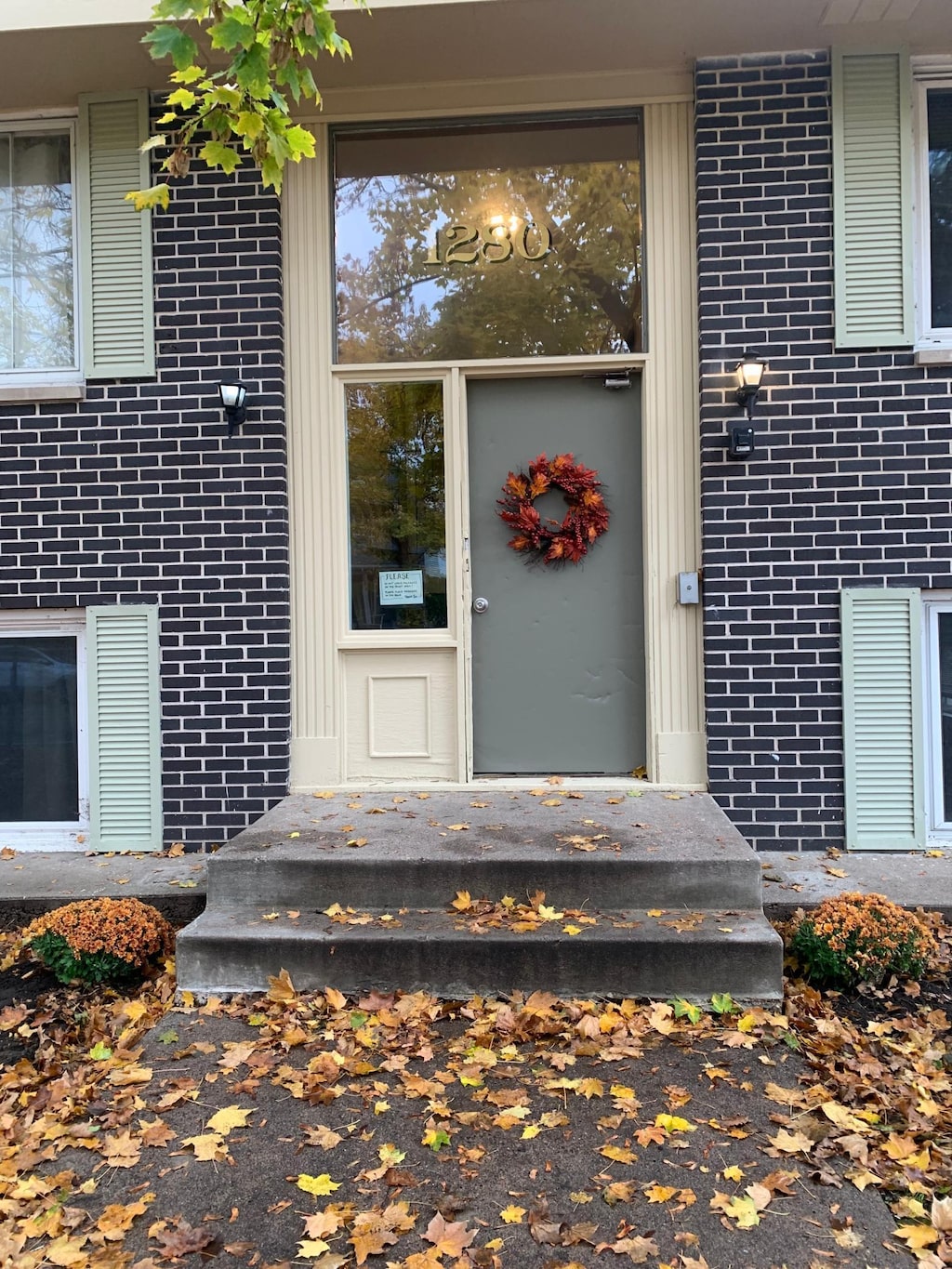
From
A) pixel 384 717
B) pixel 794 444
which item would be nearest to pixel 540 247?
pixel 794 444

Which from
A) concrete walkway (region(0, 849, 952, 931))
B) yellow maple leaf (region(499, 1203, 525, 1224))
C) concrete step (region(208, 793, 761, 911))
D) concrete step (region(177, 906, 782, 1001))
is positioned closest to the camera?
yellow maple leaf (region(499, 1203, 525, 1224))

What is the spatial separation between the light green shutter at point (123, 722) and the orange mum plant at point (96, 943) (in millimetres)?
1125

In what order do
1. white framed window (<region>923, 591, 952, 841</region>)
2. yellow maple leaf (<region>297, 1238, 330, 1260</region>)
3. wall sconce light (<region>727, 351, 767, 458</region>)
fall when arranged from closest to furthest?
yellow maple leaf (<region>297, 1238, 330, 1260</region>) < wall sconce light (<region>727, 351, 767, 458</region>) < white framed window (<region>923, 591, 952, 841</region>)

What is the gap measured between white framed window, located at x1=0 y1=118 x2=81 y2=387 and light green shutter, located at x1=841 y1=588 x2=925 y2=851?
4791 millimetres

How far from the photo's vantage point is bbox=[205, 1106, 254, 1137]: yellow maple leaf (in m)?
2.70

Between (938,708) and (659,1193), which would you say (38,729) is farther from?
(938,708)

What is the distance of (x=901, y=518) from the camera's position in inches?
187

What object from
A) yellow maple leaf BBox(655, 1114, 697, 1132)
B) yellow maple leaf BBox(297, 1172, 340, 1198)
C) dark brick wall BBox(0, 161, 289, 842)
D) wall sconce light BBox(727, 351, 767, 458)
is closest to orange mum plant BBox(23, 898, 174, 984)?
dark brick wall BBox(0, 161, 289, 842)

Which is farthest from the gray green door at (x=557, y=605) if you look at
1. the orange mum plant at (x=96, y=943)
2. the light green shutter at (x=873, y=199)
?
the orange mum plant at (x=96, y=943)

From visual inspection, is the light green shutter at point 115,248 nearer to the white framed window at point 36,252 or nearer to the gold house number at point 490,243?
the white framed window at point 36,252

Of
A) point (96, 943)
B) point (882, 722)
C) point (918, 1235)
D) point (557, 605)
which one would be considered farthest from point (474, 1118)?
point (882, 722)

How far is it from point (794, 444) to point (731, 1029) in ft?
10.0

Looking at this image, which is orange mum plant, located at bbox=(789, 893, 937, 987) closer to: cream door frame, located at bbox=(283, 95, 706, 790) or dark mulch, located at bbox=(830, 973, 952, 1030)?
dark mulch, located at bbox=(830, 973, 952, 1030)

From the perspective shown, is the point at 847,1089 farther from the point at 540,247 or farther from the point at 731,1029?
the point at 540,247
